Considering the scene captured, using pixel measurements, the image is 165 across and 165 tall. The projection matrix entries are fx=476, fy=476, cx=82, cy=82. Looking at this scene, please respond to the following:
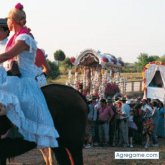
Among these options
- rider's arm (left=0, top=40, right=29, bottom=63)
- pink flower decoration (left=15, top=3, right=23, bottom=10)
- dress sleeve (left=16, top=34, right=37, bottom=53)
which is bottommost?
rider's arm (left=0, top=40, right=29, bottom=63)

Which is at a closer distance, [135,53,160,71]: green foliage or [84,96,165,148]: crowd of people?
[84,96,165,148]: crowd of people

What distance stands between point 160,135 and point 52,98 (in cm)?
1285

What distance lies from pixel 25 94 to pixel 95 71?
23616mm

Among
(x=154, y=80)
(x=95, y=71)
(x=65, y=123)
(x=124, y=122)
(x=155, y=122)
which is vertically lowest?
(x=155, y=122)

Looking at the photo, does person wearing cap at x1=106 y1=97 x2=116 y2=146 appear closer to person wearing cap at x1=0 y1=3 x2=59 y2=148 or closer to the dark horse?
the dark horse

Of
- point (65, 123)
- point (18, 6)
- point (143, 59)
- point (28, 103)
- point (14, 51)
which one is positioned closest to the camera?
point (14, 51)

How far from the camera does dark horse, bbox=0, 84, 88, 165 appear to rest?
232 inches

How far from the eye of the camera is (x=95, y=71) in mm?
29266

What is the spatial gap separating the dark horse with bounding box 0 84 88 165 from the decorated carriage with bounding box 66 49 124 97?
19697 millimetres

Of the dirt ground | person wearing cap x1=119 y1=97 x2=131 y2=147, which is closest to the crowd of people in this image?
person wearing cap x1=119 y1=97 x2=131 y2=147

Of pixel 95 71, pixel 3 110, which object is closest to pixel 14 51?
pixel 3 110

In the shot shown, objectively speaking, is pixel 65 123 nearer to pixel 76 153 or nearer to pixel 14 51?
pixel 76 153

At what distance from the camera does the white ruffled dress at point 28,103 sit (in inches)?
218

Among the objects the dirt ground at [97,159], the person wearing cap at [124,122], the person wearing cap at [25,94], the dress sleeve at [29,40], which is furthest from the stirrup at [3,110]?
the person wearing cap at [124,122]
